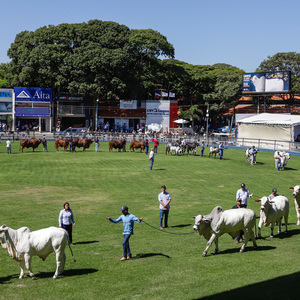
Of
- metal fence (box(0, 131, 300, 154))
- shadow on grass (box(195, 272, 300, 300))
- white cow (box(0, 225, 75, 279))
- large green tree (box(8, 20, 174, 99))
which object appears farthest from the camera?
large green tree (box(8, 20, 174, 99))

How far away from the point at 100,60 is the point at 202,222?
207ft

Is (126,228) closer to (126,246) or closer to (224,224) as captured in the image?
(126,246)

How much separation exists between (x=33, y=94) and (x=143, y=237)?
65583mm

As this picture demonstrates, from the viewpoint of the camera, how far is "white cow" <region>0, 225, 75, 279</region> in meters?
11.5

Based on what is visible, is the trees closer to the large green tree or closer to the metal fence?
the large green tree

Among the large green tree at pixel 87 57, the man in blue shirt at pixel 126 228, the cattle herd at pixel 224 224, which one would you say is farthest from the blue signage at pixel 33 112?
the cattle herd at pixel 224 224

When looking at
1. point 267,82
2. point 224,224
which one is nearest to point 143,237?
point 224,224

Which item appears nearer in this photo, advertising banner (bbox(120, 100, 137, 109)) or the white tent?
the white tent

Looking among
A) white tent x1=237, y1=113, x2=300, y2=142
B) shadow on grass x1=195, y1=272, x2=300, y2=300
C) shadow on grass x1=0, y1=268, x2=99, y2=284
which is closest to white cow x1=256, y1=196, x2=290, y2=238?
shadow on grass x1=195, y1=272, x2=300, y2=300

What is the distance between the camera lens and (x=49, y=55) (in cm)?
7469

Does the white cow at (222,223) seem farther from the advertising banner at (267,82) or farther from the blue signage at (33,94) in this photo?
the blue signage at (33,94)

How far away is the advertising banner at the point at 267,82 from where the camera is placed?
213 ft

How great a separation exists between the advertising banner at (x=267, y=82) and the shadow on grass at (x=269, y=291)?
58.1 metres

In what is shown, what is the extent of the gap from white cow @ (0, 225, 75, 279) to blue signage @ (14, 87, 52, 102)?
68.2m
